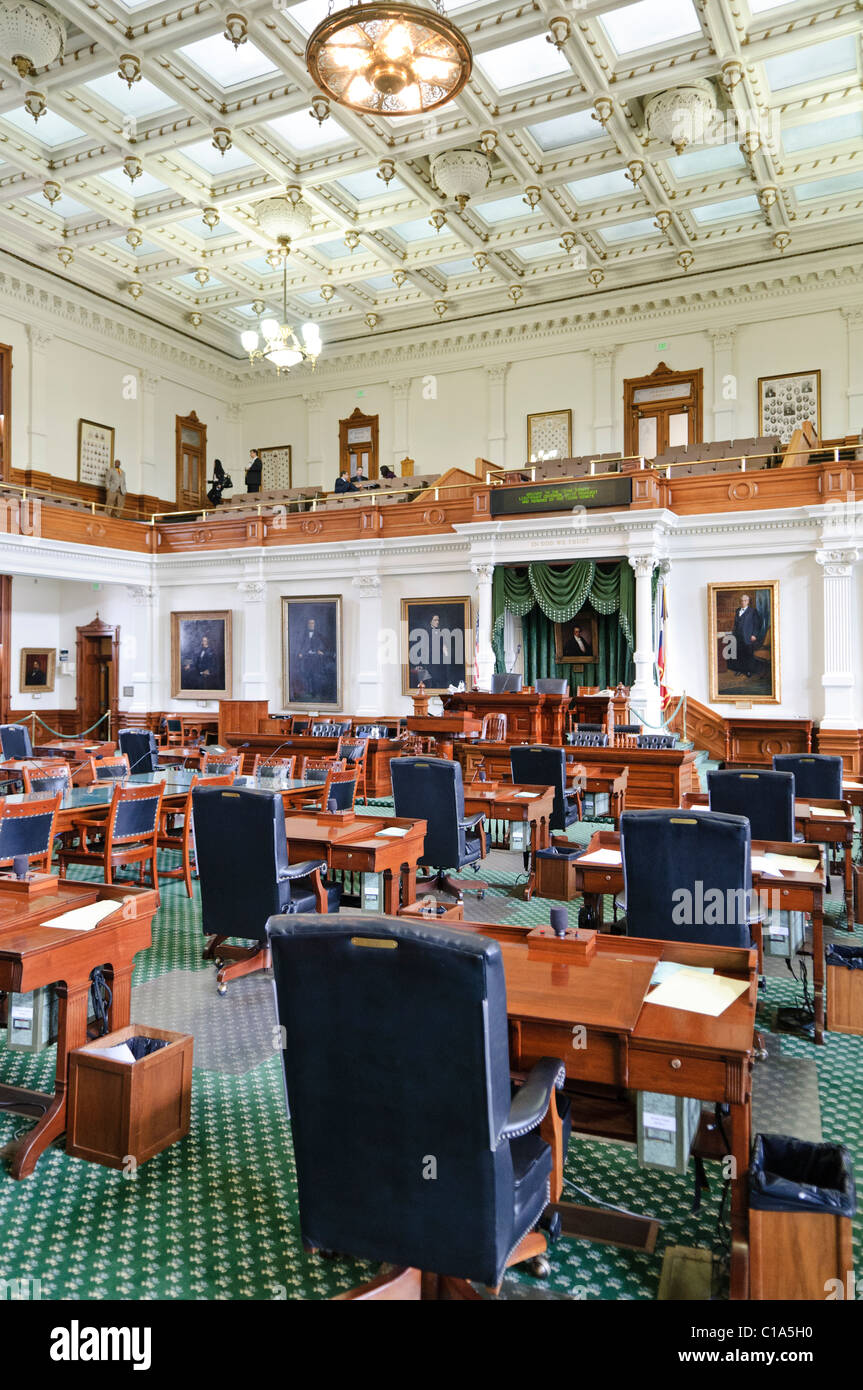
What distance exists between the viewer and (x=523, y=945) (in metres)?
2.79

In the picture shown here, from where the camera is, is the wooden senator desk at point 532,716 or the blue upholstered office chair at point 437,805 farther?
the wooden senator desk at point 532,716

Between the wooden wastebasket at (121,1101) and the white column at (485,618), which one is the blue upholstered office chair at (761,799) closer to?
the wooden wastebasket at (121,1101)

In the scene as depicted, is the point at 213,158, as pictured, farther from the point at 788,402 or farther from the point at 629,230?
the point at 788,402

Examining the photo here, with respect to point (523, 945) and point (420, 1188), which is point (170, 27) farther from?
point (420, 1188)

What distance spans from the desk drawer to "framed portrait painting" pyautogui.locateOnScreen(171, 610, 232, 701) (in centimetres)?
1569

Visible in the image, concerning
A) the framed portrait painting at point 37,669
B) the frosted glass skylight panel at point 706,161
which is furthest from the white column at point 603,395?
the framed portrait painting at point 37,669

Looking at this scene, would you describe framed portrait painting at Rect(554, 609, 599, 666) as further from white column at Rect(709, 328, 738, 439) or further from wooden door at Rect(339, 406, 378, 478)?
wooden door at Rect(339, 406, 378, 478)

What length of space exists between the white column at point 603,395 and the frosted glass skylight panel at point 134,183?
865 centimetres

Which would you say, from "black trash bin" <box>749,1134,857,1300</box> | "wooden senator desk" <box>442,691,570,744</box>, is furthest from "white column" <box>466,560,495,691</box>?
"black trash bin" <box>749,1134,857,1300</box>

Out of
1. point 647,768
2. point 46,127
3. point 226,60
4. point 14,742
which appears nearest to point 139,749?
point 14,742

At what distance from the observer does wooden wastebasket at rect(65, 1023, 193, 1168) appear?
2.84 metres

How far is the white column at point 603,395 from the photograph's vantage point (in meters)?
18.2

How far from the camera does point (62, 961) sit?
279cm
